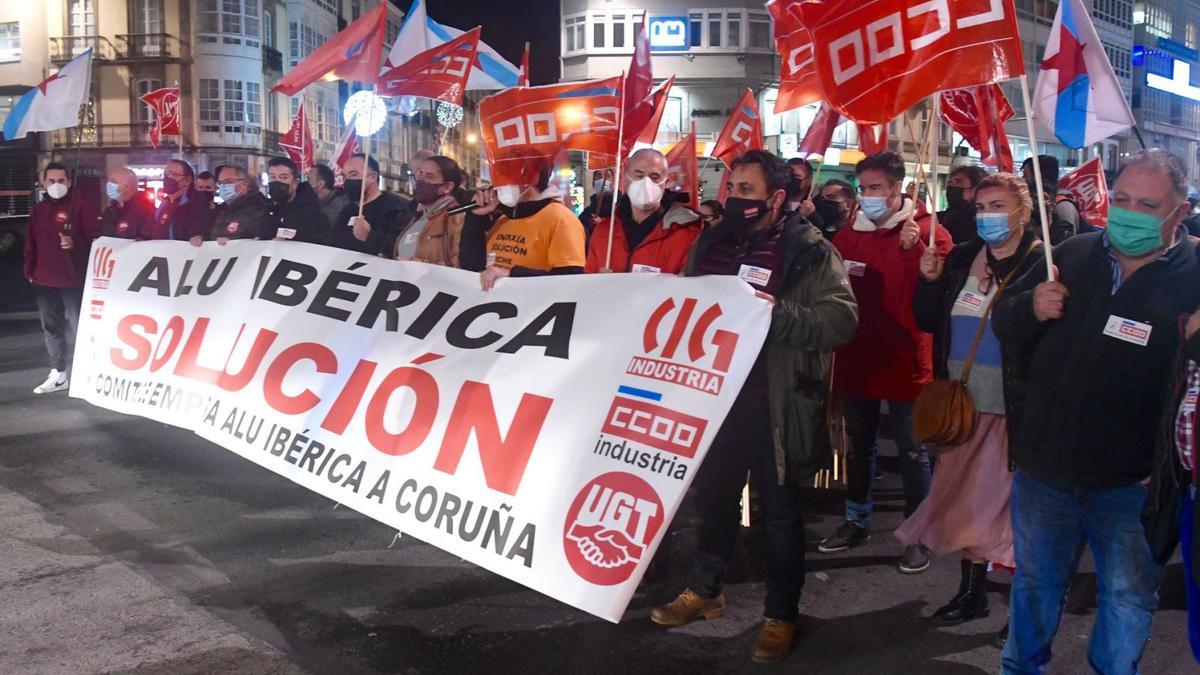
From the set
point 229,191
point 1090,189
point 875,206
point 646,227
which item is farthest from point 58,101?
point 1090,189

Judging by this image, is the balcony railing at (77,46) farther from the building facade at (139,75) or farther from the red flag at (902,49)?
the red flag at (902,49)

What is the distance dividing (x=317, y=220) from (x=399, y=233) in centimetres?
68

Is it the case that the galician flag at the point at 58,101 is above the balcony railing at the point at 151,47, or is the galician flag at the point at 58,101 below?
below

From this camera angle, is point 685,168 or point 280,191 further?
point 685,168

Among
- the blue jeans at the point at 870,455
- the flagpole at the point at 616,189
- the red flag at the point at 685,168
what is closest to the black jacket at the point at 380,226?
the red flag at the point at 685,168

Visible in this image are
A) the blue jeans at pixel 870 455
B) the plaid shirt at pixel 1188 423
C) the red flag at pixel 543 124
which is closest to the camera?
the plaid shirt at pixel 1188 423

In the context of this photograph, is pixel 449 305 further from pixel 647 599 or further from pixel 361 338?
pixel 647 599

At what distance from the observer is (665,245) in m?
4.79

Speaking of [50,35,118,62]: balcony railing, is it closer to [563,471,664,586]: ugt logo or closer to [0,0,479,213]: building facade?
[0,0,479,213]: building facade

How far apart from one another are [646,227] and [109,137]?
1702 inches

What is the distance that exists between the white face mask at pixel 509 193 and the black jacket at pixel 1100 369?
9.91ft

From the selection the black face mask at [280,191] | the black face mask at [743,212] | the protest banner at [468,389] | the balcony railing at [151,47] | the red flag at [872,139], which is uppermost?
the balcony railing at [151,47]

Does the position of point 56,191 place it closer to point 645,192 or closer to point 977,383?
point 645,192

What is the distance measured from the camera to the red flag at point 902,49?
3531mm
